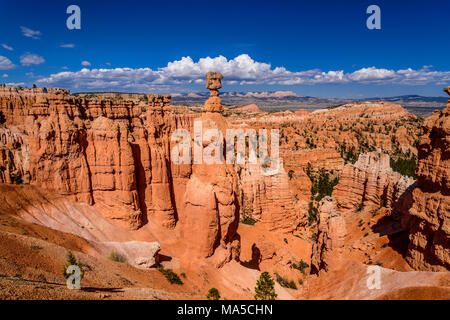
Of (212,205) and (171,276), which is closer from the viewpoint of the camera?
(171,276)

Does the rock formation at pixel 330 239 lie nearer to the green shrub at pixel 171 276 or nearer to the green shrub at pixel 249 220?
the green shrub at pixel 249 220

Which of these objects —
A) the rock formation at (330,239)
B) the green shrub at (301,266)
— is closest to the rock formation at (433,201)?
the rock formation at (330,239)

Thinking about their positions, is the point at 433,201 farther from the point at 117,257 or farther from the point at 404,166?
the point at 404,166

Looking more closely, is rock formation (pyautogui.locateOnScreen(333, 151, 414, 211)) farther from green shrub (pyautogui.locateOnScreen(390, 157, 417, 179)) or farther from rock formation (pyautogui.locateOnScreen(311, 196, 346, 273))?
green shrub (pyautogui.locateOnScreen(390, 157, 417, 179))

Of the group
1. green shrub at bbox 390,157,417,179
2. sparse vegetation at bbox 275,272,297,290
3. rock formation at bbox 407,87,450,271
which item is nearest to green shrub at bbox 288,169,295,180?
green shrub at bbox 390,157,417,179

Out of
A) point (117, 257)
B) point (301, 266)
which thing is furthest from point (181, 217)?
point (301, 266)

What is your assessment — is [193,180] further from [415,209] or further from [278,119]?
[278,119]
